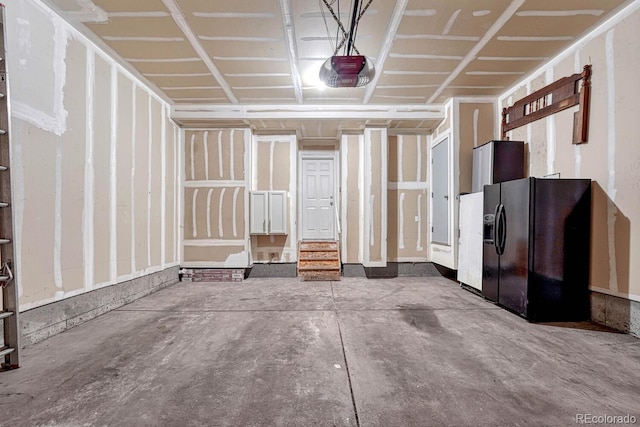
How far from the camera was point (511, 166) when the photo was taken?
13.5 feet

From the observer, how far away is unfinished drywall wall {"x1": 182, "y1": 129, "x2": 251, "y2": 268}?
5430mm

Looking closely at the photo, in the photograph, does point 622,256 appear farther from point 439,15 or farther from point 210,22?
point 210,22

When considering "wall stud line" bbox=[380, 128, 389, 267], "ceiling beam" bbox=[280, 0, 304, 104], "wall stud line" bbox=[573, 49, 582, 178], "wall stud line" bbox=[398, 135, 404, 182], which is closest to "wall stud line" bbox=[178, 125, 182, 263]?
"ceiling beam" bbox=[280, 0, 304, 104]

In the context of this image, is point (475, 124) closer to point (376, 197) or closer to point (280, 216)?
point (376, 197)

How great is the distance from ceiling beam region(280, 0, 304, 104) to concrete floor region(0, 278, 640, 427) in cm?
306

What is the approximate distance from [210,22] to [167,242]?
3460 mm

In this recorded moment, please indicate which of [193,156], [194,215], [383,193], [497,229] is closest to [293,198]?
[383,193]

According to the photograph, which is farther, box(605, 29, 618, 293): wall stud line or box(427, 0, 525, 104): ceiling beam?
box(605, 29, 618, 293): wall stud line

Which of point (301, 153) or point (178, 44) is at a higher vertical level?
point (178, 44)

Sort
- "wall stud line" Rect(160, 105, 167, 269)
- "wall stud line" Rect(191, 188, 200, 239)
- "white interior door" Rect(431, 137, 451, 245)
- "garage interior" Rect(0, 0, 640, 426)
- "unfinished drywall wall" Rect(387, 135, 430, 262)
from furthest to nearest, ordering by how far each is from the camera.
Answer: "unfinished drywall wall" Rect(387, 135, 430, 262)
"wall stud line" Rect(191, 188, 200, 239)
"white interior door" Rect(431, 137, 451, 245)
"wall stud line" Rect(160, 105, 167, 269)
"garage interior" Rect(0, 0, 640, 426)

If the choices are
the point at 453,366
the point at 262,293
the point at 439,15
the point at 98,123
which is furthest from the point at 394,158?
the point at 98,123
